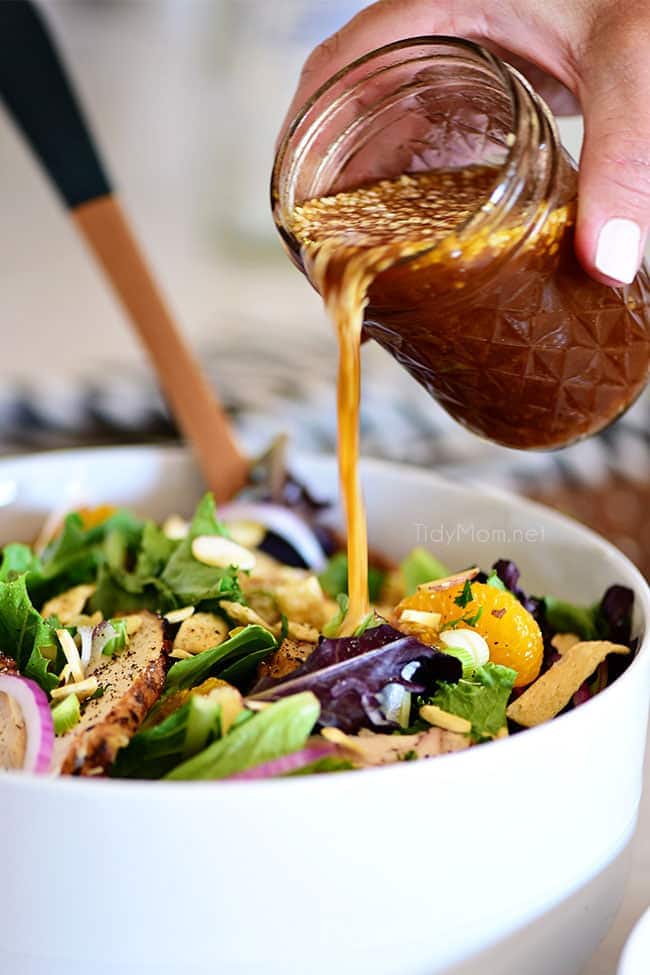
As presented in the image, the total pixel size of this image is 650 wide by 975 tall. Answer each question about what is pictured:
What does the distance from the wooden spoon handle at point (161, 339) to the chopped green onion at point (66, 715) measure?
0.71m

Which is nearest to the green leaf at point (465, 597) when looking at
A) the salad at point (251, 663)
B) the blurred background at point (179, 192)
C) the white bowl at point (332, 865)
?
the salad at point (251, 663)

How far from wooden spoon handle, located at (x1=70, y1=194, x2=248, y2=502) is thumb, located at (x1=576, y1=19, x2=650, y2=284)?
30.3 inches

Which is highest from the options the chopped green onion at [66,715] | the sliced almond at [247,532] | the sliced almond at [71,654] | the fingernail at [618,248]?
the fingernail at [618,248]

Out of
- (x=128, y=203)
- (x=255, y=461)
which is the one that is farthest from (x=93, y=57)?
(x=255, y=461)

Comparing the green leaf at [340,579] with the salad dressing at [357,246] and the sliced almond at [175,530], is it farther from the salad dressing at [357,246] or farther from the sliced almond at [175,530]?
the salad dressing at [357,246]

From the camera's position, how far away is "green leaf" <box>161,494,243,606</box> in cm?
117

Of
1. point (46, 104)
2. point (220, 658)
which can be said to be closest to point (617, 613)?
point (220, 658)

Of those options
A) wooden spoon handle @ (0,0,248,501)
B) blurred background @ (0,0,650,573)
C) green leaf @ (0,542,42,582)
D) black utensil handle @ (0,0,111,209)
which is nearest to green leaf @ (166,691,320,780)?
green leaf @ (0,542,42,582)

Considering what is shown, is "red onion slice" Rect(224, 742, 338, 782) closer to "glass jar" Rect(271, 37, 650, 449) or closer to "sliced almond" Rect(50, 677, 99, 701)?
"sliced almond" Rect(50, 677, 99, 701)

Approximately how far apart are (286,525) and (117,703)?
627 millimetres

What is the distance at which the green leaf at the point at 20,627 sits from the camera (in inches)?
41.8

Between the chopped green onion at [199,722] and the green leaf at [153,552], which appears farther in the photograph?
the green leaf at [153,552]

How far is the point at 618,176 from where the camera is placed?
3.11 ft

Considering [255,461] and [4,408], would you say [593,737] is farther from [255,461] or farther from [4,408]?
[4,408]
